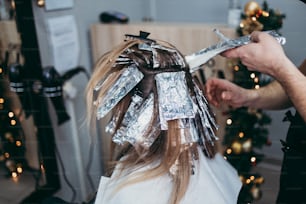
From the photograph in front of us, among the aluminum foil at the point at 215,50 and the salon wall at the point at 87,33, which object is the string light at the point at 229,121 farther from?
the aluminum foil at the point at 215,50

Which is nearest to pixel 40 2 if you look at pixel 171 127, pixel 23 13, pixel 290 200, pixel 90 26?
pixel 23 13

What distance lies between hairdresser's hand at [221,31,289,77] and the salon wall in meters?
0.06

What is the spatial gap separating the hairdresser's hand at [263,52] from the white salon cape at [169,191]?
265mm

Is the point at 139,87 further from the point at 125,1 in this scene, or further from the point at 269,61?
the point at 125,1

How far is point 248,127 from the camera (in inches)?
52.3

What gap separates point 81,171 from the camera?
1396mm

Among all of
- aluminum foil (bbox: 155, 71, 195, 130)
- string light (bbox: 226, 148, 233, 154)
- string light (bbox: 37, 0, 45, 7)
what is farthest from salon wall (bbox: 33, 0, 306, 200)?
aluminum foil (bbox: 155, 71, 195, 130)

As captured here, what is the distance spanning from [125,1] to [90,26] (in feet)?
1.22

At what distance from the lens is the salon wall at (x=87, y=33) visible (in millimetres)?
799

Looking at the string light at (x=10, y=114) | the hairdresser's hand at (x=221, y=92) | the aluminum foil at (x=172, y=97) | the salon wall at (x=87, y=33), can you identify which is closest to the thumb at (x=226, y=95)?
the hairdresser's hand at (x=221, y=92)

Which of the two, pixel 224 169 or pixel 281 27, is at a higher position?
pixel 281 27

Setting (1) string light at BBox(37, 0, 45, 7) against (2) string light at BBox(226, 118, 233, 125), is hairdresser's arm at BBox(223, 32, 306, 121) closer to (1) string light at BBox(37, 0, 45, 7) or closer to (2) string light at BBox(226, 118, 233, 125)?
(2) string light at BBox(226, 118, 233, 125)

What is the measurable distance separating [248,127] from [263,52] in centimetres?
73

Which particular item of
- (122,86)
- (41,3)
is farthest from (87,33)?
(122,86)
